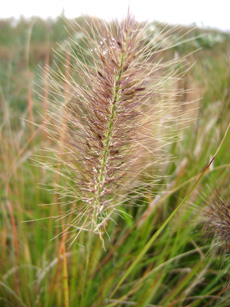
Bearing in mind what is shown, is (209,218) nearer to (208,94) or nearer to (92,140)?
(92,140)

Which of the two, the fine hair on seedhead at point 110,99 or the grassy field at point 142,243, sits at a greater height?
the fine hair on seedhead at point 110,99

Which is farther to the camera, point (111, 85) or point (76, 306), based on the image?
point (76, 306)

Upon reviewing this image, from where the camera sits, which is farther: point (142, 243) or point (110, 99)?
point (142, 243)

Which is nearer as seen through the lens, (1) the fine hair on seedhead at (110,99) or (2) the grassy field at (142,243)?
(1) the fine hair on seedhead at (110,99)

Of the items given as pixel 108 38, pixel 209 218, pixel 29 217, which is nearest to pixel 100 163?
pixel 108 38

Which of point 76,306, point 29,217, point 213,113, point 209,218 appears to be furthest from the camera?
point 213,113

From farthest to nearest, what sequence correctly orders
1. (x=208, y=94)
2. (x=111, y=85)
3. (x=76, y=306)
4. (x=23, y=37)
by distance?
(x=23, y=37), (x=208, y=94), (x=76, y=306), (x=111, y=85)

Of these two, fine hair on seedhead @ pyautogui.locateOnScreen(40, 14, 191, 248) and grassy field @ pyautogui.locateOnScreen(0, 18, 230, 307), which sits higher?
fine hair on seedhead @ pyautogui.locateOnScreen(40, 14, 191, 248)

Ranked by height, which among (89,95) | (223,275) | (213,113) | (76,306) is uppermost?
(89,95)

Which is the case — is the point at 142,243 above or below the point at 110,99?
below

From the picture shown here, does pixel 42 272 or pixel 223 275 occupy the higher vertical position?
pixel 223 275

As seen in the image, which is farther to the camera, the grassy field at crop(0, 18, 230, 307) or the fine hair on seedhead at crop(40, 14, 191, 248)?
the grassy field at crop(0, 18, 230, 307)
